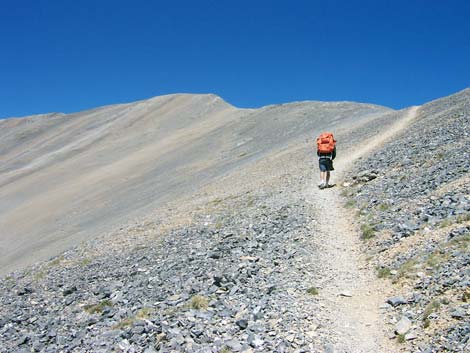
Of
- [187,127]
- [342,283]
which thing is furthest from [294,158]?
[187,127]

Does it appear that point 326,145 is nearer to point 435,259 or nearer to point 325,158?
point 325,158

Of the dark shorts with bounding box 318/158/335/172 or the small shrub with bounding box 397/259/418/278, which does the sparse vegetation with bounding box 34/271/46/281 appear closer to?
the dark shorts with bounding box 318/158/335/172

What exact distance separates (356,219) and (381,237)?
7.07 feet

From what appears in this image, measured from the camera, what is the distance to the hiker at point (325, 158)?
58.9ft

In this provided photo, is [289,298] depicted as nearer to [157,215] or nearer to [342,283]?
[342,283]

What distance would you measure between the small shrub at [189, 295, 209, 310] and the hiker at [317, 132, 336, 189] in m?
10.1

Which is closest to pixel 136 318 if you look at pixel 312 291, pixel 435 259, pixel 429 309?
pixel 312 291

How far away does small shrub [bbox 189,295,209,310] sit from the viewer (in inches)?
345

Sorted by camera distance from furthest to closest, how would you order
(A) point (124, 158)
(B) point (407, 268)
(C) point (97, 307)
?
(A) point (124, 158) < (C) point (97, 307) < (B) point (407, 268)

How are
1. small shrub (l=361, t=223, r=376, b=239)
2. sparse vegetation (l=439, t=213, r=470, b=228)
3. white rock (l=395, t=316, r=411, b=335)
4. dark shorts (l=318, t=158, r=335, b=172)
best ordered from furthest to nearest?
1. dark shorts (l=318, t=158, r=335, b=172)
2. small shrub (l=361, t=223, r=376, b=239)
3. sparse vegetation (l=439, t=213, r=470, b=228)
4. white rock (l=395, t=316, r=411, b=335)

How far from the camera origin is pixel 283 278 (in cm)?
971

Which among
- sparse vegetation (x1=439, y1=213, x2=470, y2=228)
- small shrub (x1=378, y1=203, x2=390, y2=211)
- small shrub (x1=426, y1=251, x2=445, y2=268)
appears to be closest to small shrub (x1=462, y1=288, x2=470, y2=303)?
small shrub (x1=426, y1=251, x2=445, y2=268)

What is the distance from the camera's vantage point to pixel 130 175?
1826 inches

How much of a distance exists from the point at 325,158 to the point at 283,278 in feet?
29.8
